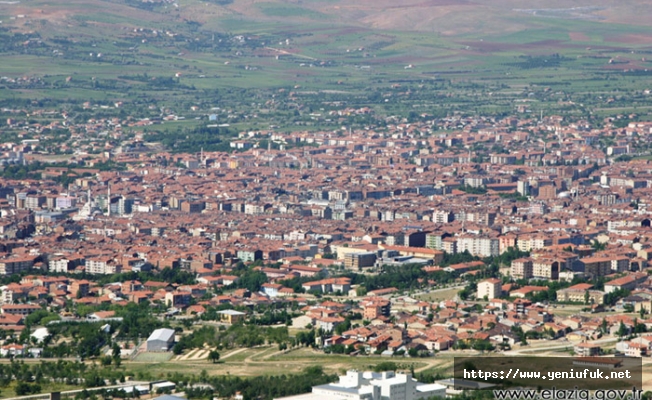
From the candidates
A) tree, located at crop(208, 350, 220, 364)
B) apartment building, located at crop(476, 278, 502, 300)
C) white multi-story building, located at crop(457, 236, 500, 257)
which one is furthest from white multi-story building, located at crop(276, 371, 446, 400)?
white multi-story building, located at crop(457, 236, 500, 257)

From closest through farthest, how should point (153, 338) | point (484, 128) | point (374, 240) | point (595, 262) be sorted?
point (153, 338), point (595, 262), point (374, 240), point (484, 128)

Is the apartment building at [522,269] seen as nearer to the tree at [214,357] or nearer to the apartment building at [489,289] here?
the apartment building at [489,289]

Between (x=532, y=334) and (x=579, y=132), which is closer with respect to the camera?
(x=532, y=334)

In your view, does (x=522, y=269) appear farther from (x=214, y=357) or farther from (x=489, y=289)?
(x=214, y=357)

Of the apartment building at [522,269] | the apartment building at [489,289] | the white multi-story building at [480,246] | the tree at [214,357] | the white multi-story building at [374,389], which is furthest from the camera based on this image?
the white multi-story building at [480,246]

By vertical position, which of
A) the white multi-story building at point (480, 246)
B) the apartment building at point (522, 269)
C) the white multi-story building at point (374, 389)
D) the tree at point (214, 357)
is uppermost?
the white multi-story building at point (374, 389)

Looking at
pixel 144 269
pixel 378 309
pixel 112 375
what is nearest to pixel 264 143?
pixel 144 269

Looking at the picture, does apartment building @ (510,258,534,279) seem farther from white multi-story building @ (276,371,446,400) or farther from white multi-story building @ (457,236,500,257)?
white multi-story building @ (276,371,446,400)

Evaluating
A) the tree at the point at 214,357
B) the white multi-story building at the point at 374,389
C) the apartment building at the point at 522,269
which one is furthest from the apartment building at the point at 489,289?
the white multi-story building at the point at 374,389

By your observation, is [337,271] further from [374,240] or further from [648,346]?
[648,346]

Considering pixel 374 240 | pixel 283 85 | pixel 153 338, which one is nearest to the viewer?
pixel 153 338
